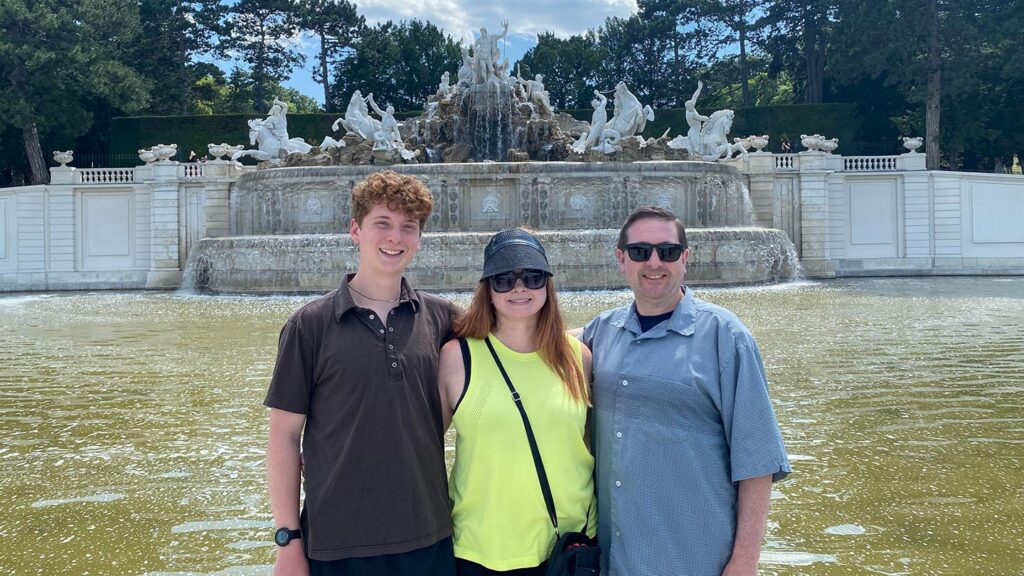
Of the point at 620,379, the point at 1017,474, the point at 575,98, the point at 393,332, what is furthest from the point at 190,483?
the point at 575,98

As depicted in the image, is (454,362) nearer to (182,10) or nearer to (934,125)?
(934,125)

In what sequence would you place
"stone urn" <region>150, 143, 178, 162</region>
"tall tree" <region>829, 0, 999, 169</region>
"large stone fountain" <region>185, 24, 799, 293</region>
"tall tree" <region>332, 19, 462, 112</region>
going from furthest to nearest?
"tall tree" <region>332, 19, 462, 112</region>
"tall tree" <region>829, 0, 999, 169</region>
"stone urn" <region>150, 143, 178, 162</region>
"large stone fountain" <region>185, 24, 799, 293</region>

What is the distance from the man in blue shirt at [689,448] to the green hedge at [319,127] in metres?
30.2

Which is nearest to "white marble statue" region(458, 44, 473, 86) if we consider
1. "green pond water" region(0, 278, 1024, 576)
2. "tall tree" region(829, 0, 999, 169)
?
"tall tree" region(829, 0, 999, 169)

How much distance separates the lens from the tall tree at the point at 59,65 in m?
25.9

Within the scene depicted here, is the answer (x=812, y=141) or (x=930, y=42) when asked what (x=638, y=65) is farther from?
(x=812, y=141)

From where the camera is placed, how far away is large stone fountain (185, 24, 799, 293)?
16.0 metres

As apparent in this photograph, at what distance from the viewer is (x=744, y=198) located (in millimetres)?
20344

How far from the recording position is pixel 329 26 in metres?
41.0

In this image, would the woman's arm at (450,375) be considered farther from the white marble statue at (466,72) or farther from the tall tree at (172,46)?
the tall tree at (172,46)

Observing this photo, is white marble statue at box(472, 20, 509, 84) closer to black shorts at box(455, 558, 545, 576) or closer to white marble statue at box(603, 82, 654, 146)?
white marble statue at box(603, 82, 654, 146)

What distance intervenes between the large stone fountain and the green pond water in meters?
6.50

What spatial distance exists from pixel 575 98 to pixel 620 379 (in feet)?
136

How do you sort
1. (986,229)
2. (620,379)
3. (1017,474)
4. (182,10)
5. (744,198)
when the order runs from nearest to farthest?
(620,379)
(1017,474)
(744,198)
(986,229)
(182,10)
